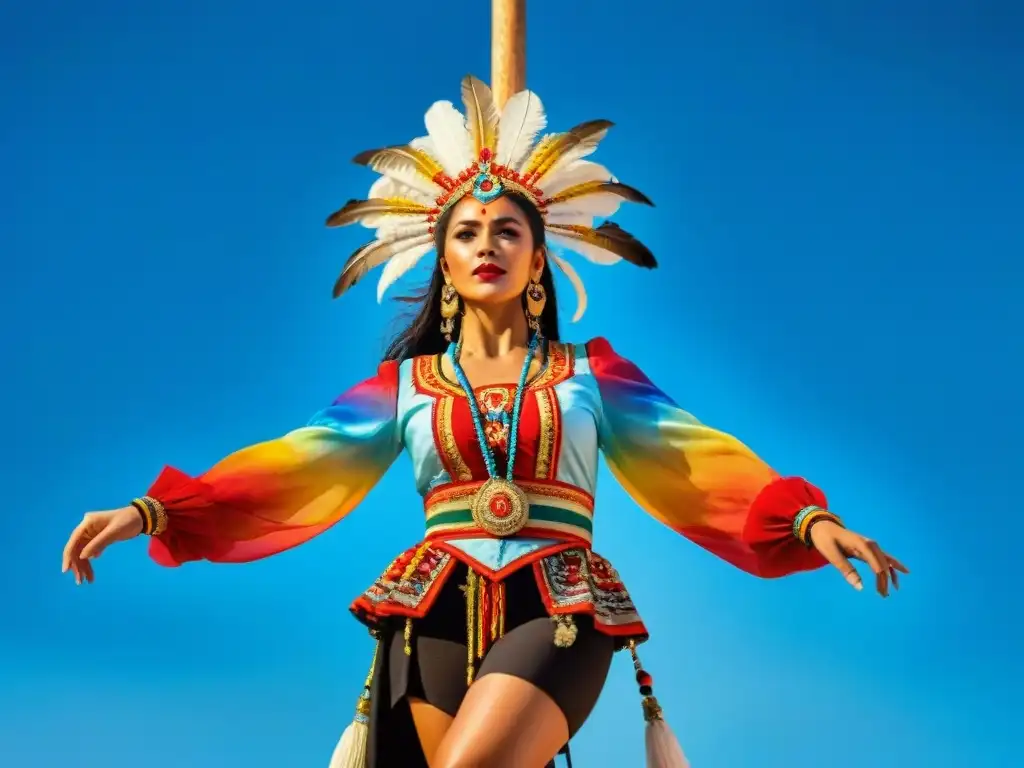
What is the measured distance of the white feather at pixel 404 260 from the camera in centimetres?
579

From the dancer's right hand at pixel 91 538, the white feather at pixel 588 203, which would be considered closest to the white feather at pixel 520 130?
the white feather at pixel 588 203

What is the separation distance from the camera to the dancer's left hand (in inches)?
173

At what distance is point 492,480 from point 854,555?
1.24m

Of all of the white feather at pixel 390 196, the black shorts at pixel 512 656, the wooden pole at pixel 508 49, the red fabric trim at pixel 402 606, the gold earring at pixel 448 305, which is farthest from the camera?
the wooden pole at pixel 508 49

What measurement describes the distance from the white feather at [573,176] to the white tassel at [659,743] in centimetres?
202

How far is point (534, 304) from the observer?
5551mm

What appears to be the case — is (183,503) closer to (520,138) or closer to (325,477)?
(325,477)

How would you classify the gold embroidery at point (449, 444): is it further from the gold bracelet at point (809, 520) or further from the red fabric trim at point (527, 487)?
the gold bracelet at point (809, 520)

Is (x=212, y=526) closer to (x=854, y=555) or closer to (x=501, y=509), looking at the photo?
(x=501, y=509)

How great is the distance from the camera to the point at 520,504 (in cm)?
484

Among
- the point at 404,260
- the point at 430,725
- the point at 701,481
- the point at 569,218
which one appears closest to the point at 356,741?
the point at 430,725

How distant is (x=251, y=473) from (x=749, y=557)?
1802mm

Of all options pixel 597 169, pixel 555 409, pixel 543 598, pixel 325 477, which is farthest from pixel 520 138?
pixel 543 598

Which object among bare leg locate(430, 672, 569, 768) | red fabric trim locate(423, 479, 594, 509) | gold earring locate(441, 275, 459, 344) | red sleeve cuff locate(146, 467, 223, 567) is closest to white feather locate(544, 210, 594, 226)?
gold earring locate(441, 275, 459, 344)
